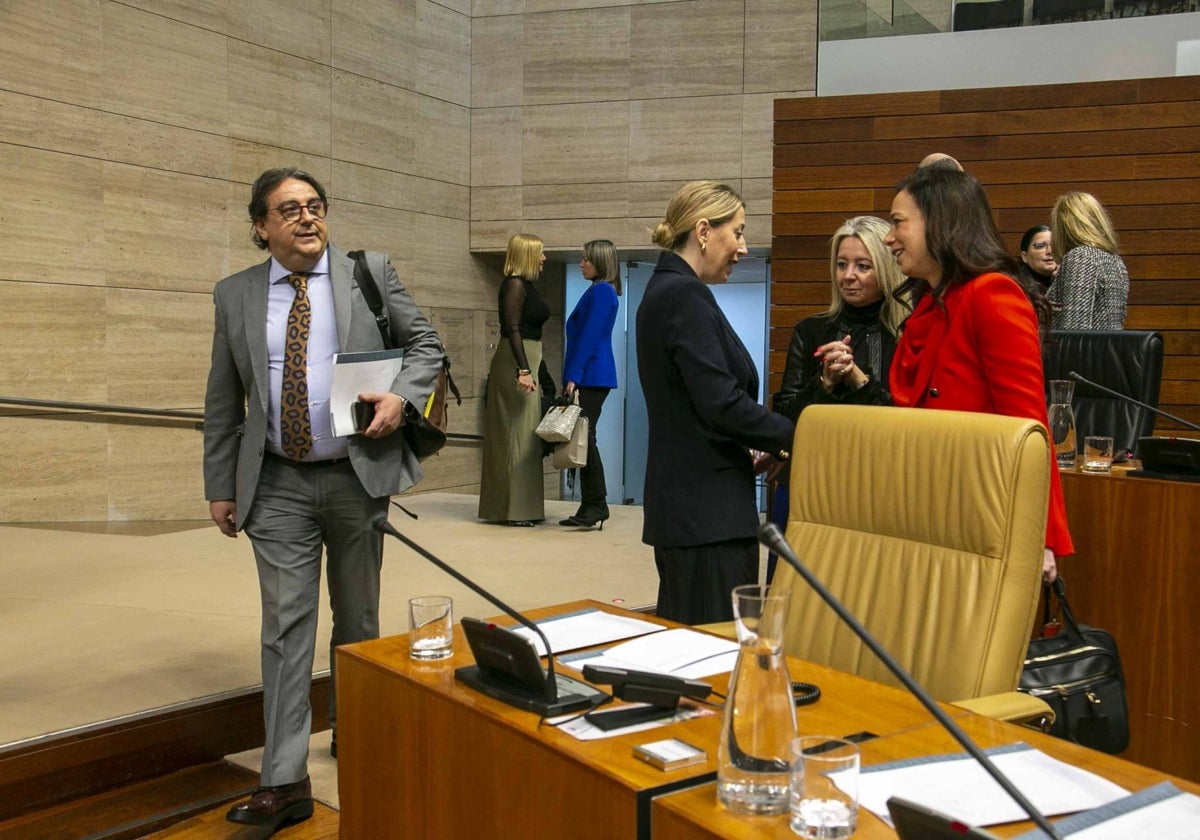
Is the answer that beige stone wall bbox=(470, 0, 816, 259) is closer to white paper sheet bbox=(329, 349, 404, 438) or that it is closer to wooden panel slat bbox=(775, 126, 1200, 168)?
wooden panel slat bbox=(775, 126, 1200, 168)

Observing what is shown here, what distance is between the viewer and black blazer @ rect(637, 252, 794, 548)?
2.62 metres

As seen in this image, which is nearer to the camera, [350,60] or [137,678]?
[137,678]

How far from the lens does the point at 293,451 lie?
111 inches

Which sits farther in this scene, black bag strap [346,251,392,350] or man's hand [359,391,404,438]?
black bag strap [346,251,392,350]

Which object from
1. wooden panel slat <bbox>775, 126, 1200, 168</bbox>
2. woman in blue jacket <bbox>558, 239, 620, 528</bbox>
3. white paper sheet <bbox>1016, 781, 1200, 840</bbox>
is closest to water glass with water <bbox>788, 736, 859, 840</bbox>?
white paper sheet <bbox>1016, 781, 1200, 840</bbox>

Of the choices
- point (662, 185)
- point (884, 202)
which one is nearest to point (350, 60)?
point (662, 185)

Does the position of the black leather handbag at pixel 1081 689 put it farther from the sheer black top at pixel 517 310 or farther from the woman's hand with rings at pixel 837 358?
the sheer black top at pixel 517 310

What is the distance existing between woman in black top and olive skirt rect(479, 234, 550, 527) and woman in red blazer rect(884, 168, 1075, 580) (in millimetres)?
3908

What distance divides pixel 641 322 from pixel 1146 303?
4.05 m

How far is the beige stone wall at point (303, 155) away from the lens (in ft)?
19.3

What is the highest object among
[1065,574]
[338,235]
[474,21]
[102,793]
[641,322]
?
[474,21]

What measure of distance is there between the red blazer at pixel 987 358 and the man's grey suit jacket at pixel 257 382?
1277 mm

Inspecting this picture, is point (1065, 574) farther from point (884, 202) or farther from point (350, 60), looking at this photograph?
point (350, 60)

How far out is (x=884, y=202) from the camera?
243 inches
